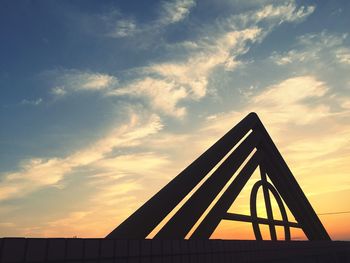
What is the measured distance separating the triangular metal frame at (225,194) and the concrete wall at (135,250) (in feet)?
7.70

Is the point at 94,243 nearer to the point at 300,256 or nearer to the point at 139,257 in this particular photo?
the point at 139,257

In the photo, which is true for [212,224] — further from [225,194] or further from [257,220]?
[257,220]

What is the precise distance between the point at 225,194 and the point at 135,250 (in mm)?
12575

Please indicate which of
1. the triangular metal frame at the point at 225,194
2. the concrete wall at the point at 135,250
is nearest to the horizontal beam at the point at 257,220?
the triangular metal frame at the point at 225,194

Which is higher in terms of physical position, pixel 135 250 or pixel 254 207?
pixel 254 207

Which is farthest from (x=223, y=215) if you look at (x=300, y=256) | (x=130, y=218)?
(x=130, y=218)

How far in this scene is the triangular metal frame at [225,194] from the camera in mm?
13797

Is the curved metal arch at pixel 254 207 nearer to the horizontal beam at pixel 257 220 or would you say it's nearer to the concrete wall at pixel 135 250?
the horizontal beam at pixel 257 220

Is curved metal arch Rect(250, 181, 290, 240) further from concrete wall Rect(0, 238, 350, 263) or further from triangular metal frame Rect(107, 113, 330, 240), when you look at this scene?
concrete wall Rect(0, 238, 350, 263)

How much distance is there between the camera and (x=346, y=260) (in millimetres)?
28250

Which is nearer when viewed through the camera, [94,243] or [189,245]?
[94,243]

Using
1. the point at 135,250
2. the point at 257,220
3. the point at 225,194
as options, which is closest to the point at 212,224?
the point at 225,194

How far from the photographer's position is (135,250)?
841 centimetres

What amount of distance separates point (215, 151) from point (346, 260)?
17391 mm
